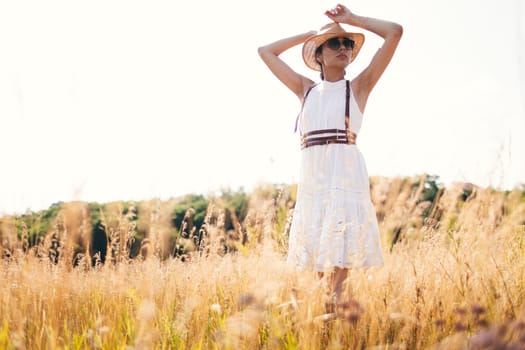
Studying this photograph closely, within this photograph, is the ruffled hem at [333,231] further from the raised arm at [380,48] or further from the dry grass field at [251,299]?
the raised arm at [380,48]

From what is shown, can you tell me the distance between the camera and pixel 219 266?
3.29 m

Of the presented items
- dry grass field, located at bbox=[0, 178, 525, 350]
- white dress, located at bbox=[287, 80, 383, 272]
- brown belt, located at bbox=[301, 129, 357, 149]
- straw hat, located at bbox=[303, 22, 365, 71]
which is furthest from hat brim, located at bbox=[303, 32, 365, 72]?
dry grass field, located at bbox=[0, 178, 525, 350]

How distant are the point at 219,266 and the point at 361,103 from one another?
4.68 ft

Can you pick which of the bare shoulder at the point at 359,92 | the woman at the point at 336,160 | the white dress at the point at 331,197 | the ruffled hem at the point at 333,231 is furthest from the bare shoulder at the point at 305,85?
the ruffled hem at the point at 333,231

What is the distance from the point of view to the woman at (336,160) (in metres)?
2.66

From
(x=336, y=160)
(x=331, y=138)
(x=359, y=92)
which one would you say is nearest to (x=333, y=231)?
(x=336, y=160)

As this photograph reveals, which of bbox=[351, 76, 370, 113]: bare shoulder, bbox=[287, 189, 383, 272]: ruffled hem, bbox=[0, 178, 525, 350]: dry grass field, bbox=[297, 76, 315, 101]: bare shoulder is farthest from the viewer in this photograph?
bbox=[297, 76, 315, 101]: bare shoulder

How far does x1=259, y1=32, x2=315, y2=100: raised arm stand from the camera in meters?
3.29

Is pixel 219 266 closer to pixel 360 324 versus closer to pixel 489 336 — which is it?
pixel 360 324

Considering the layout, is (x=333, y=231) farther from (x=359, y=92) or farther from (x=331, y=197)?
(x=359, y=92)

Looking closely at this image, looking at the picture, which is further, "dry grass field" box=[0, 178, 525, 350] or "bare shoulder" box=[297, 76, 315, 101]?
"bare shoulder" box=[297, 76, 315, 101]

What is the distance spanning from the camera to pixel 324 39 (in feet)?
10.5

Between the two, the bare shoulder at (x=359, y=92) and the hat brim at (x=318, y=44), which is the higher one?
the hat brim at (x=318, y=44)

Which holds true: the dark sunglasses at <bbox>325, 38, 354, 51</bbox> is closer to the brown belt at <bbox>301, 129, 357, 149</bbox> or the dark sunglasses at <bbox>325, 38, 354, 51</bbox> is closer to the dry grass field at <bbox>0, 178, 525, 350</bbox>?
the brown belt at <bbox>301, 129, 357, 149</bbox>
